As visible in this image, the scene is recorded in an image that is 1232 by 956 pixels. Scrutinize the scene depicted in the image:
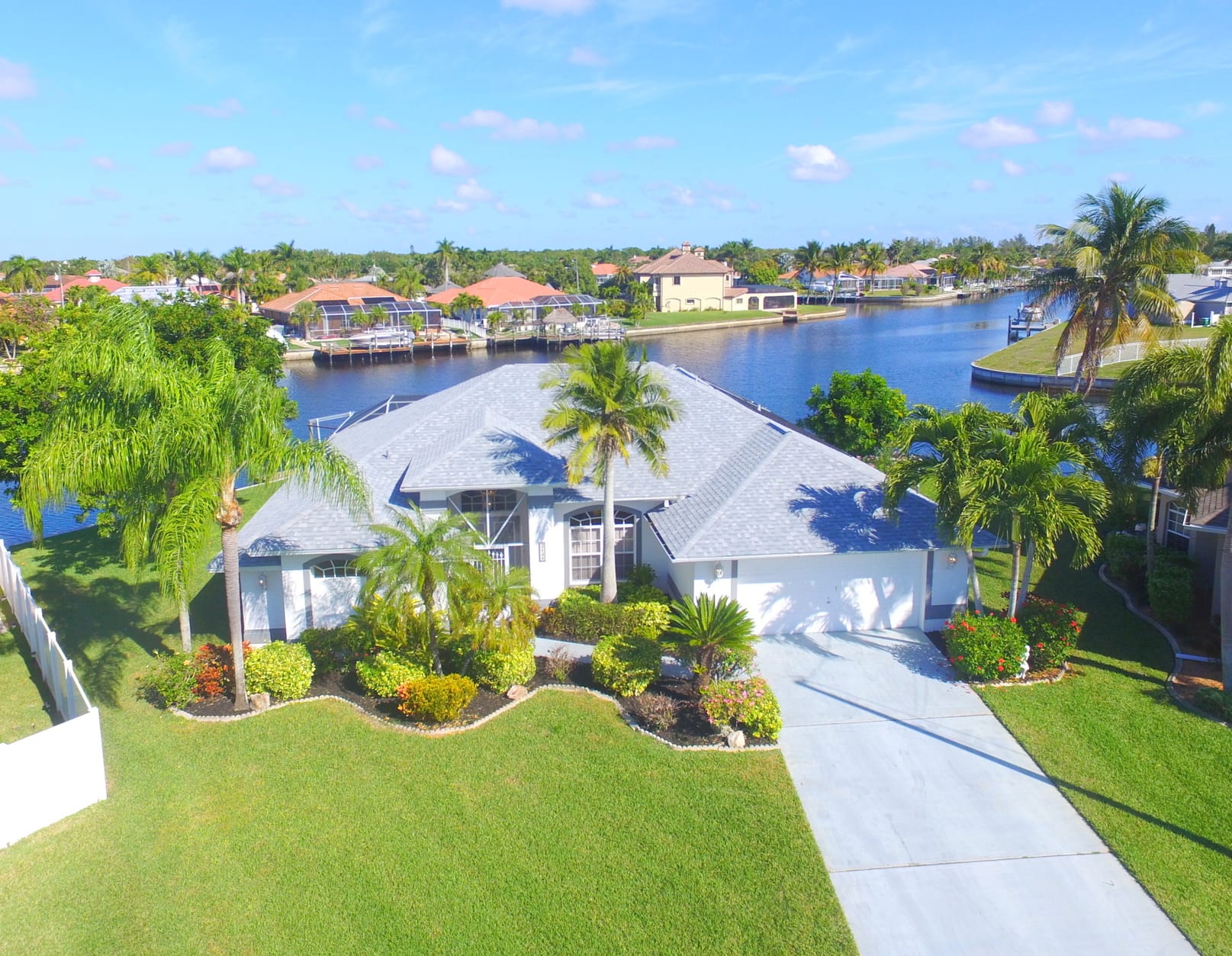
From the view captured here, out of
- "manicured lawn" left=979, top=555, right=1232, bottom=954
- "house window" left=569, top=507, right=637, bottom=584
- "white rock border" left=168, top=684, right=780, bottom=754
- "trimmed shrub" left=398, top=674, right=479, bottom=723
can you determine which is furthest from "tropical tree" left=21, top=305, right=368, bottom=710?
"manicured lawn" left=979, top=555, right=1232, bottom=954

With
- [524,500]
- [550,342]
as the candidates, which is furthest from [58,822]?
[550,342]

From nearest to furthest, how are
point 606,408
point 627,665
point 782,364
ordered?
point 627,665 < point 606,408 < point 782,364

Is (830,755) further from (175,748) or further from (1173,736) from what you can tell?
(175,748)

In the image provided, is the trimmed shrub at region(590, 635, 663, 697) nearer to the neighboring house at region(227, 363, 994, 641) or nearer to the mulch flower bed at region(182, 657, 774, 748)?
the mulch flower bed at region(182, 657, 774, 748)

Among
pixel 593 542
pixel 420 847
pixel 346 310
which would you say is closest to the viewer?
pixel 420 847

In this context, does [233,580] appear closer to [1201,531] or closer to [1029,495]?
[1029,495]

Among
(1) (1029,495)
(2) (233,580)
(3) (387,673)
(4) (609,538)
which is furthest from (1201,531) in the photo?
(2) (233,580)
